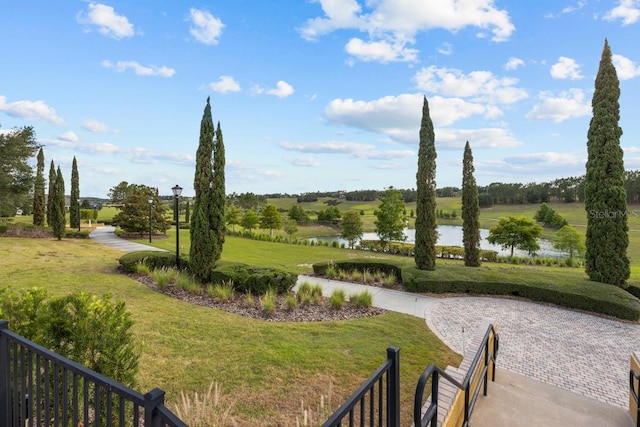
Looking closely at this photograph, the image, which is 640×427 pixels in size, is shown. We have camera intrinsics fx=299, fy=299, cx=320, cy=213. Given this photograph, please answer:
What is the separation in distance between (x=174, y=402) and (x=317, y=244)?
1014 inches

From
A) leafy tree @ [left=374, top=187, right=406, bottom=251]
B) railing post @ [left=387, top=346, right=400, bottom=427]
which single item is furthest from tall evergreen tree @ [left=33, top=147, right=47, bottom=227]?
railing post @ [left=387, top=346, right=400, bottom=427]

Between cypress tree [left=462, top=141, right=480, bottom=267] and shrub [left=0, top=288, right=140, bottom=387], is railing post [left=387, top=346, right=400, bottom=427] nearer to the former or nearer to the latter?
shrub [left=0, top=288, right=140, bottom=387]

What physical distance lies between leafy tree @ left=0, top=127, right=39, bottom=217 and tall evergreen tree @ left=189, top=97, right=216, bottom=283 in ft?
64.7

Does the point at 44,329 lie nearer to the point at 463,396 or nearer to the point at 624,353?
the point at 463,396

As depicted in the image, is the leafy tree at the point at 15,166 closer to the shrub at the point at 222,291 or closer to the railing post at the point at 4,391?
the shrub at the point at 222,291

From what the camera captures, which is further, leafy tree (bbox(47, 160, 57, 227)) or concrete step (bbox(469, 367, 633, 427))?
leafy tree (bbox(47, 160, 57, 227))

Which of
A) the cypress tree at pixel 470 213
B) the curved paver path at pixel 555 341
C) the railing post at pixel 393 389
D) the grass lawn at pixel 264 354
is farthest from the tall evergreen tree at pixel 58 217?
the railing post at pixel 393 389

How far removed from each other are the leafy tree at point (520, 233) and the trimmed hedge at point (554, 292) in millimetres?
18311

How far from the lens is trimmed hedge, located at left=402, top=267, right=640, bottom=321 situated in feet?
28.7

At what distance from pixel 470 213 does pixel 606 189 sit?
6.26 metres

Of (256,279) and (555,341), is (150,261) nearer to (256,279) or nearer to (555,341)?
(256,279)

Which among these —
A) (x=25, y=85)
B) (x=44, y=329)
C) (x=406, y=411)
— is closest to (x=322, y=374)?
(x=406, y=411)

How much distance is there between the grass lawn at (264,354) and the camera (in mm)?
4035

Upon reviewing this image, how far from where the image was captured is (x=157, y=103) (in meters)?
12.7
